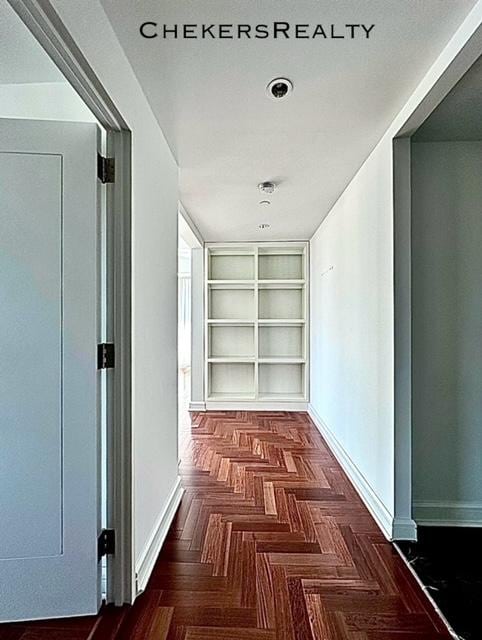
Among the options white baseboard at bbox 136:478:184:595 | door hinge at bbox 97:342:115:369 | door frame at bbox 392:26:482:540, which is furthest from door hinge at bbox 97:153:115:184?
white baseboard at bbox 136:478:184:595

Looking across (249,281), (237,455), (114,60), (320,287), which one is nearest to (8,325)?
(114,60)

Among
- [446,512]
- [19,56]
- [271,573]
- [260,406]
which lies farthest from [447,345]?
[260,406]

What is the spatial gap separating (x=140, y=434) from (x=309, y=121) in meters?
1.82

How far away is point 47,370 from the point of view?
5.94 feet

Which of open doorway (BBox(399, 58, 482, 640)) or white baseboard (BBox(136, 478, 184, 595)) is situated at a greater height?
open doorway (BBox(399, 58, 482, 640))

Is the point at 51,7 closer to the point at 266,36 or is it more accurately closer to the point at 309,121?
the point at 266,36

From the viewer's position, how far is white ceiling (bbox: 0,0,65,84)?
162 centimetres

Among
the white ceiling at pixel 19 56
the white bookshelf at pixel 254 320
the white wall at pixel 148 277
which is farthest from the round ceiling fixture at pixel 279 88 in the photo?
the white bookshelf at pixel 254 320

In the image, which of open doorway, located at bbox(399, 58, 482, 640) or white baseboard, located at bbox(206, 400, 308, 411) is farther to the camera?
white baseboard, located at bbox(206, 400, 308, 411)

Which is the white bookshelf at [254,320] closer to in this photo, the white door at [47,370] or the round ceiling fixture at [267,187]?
the round ceiling fixture at [267,187]

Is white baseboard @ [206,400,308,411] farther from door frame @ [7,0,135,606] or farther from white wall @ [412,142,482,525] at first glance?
door frame @ [7,0,135,606]

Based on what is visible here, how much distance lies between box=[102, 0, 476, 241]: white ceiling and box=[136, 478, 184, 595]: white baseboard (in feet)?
7.12

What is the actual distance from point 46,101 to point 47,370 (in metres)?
1.21

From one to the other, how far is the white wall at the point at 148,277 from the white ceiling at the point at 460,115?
1482 mm
